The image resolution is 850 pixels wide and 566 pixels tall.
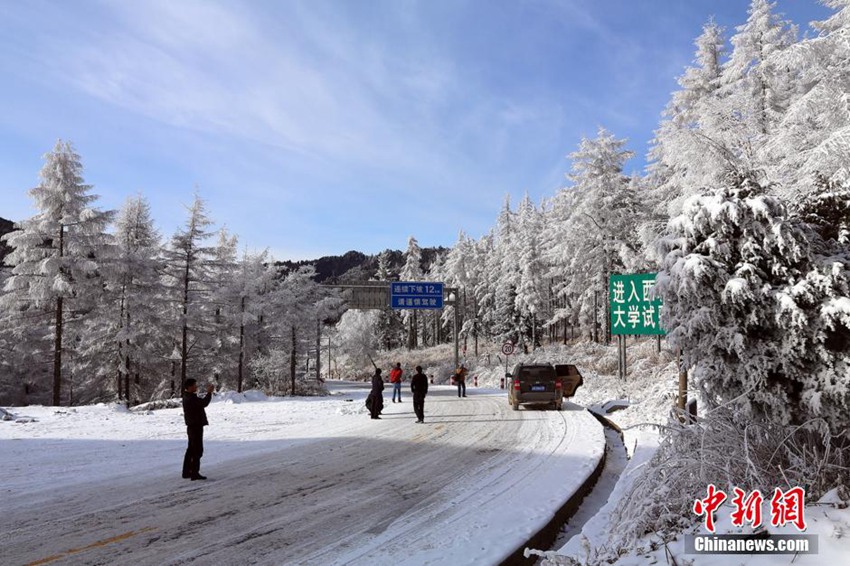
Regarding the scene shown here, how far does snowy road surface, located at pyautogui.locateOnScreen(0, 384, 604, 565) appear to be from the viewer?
5242mm

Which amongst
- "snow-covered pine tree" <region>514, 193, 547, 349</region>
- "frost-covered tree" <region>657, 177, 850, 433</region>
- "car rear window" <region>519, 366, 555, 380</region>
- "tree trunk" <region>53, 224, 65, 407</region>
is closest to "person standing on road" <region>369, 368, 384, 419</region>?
"car rear window" <region>519, 366, 555, 380</region>

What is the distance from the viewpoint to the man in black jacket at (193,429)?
27.5 ft

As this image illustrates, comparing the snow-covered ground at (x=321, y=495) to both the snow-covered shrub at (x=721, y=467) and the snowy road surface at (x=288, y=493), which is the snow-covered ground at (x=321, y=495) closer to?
the snowy road surface at (x=288, y=493)

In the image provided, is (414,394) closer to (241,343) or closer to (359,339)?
(241,343)

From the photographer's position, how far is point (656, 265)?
29125mm

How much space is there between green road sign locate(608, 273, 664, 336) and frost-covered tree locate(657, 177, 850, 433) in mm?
7328

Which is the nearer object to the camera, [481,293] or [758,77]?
[758,77]

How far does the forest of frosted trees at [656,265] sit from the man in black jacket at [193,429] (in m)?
7.28

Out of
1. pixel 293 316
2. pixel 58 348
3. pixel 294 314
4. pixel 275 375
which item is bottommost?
pixel 275 375

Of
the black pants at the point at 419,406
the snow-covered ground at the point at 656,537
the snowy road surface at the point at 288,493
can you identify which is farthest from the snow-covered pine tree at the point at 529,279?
the snowy road surface at the point at 288,493

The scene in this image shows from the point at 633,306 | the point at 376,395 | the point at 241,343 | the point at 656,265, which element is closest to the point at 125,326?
the point at 241,343

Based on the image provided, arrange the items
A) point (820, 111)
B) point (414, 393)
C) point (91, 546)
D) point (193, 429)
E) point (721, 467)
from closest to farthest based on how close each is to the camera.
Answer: point (721, 467) → point (91, 546) → point (193, 429) → point (820, 111) → point (414, 393)

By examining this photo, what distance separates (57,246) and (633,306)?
27.9 meters

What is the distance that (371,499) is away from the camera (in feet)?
23.5
